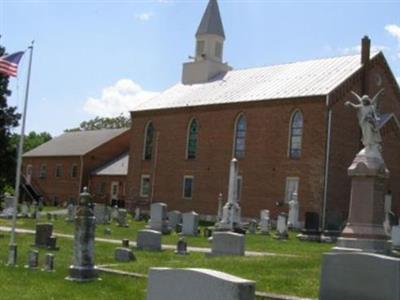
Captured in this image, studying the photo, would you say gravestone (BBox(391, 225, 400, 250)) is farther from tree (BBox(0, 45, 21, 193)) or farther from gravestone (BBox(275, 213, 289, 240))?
tree (BBox(0, 45, 21, 193))

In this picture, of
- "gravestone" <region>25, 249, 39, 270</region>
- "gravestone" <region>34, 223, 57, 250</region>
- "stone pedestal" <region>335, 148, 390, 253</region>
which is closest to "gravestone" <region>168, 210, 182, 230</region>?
"gravestone" <region>34, 223, 57, 250</region>

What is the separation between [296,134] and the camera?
39.8 m

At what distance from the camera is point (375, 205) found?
50.6 feet

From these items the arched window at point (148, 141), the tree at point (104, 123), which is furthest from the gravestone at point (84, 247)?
the tree at point (104, 123)

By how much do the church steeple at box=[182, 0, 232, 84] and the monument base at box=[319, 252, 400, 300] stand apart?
4306cm

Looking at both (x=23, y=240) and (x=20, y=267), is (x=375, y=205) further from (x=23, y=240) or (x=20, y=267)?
(x=23, y=240)

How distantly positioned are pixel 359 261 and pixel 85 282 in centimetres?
737

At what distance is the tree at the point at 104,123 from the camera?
9275 centimetres

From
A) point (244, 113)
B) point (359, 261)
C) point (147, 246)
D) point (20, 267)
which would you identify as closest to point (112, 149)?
point (244, 113)

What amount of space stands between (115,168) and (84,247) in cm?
4504

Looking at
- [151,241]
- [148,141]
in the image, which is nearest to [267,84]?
[148,141]

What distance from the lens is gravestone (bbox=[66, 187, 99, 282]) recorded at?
14.0 m

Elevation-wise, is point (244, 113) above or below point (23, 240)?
above

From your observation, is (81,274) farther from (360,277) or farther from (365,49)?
A: (365,49)
